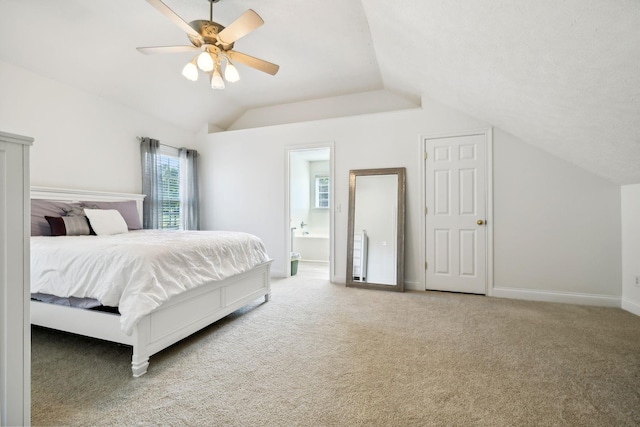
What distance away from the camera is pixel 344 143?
4238mm

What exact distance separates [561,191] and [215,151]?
4.87 m

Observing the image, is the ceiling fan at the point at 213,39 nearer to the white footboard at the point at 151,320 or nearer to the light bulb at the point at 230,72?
the light bulb at the point at 230,72

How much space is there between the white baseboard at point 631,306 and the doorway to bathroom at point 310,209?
3754 millimetres

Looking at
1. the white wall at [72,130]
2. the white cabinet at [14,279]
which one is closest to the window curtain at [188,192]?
the white wall at [72,130]

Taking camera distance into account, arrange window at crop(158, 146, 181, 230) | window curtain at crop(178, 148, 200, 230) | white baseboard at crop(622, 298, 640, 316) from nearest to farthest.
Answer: white baseboard at crop(622, 298, 640, 316)
window at crop(158, 146, 181, 230)
window curtain at crop(178, 148, 200, 230)

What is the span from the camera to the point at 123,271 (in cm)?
188

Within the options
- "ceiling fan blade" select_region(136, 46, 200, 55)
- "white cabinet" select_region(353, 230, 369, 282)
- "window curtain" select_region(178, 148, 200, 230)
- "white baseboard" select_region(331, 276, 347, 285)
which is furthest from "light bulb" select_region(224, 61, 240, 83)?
"white baseboard" select_region(331, 276, 347, 285)

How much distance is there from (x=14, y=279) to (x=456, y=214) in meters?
3.89

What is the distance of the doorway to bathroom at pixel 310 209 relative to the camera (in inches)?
239

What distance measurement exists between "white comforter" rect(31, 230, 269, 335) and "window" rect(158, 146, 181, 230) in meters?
2.21

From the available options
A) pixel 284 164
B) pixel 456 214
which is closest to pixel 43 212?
pixel 284 164

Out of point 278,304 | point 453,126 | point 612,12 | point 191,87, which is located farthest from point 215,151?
point 612,12

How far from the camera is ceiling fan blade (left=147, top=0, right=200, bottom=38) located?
1980 millimetres

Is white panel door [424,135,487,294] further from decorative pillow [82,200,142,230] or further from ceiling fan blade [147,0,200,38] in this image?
decorative pillow [82,200,142,230]
